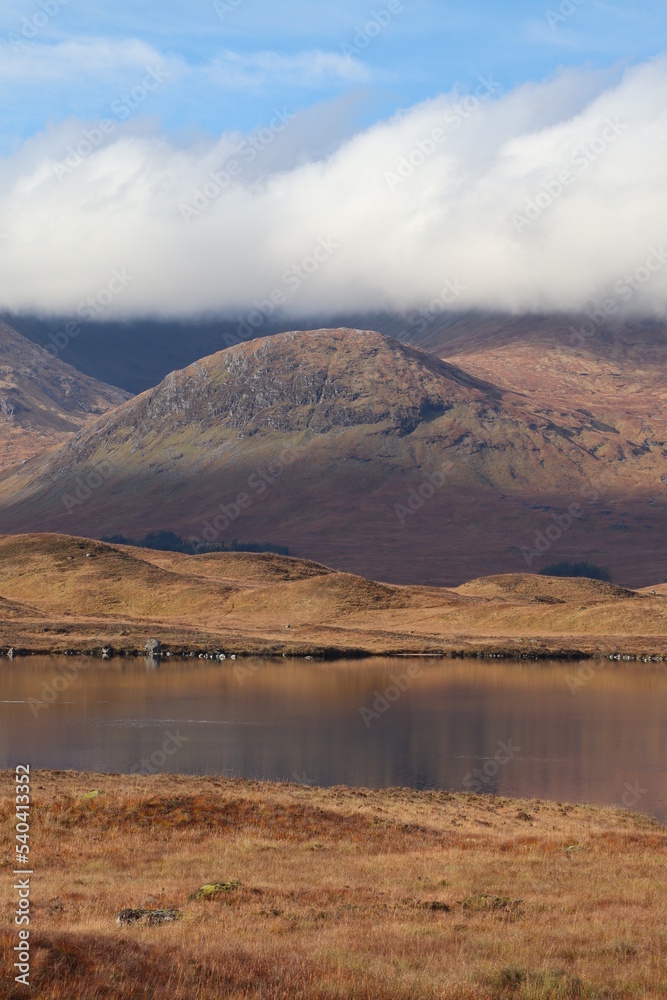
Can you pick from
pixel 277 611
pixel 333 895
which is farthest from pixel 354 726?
pixel 277 611

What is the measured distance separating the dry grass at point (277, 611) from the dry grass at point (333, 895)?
84.9 metres

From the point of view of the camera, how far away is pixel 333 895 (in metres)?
23.4

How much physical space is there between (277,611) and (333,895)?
5235 inches

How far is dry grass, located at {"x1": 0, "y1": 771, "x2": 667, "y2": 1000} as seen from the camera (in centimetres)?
1535

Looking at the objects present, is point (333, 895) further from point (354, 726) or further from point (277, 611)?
point (277, 611)

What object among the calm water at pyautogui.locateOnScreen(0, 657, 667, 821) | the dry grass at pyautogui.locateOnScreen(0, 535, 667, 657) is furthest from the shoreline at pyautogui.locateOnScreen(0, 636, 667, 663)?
the calm water at pyautogui.locateOnScreen(0, 657, 667, 821)

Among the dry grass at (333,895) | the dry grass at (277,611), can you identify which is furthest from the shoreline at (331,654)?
the dry grass at (333,895)

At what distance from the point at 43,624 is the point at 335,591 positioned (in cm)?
4912

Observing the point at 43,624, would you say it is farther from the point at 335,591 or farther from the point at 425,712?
the point at 425,712

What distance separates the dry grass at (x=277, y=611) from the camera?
127438 millimetres

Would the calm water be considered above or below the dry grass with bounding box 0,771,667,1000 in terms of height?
below

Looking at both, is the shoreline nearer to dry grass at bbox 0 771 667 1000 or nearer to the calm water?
the calm water

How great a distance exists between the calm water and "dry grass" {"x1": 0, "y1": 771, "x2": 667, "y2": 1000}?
1020cm

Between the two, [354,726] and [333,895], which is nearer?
[333,895]
